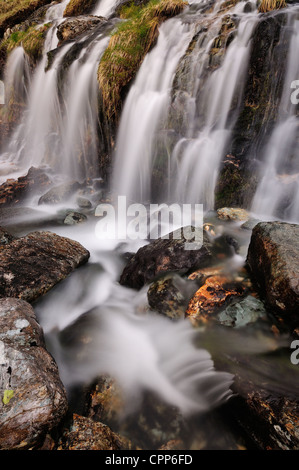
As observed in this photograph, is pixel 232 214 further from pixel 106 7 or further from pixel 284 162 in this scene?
pixel 106 7

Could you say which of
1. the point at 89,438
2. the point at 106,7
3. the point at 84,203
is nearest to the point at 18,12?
the point at 106,7

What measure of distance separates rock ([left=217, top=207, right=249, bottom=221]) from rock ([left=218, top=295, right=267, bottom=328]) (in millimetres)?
2595

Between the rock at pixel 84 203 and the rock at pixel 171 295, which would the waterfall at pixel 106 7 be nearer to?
the rock at pixel 84 203

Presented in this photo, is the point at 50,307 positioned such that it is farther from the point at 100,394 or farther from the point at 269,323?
the point at 269,323

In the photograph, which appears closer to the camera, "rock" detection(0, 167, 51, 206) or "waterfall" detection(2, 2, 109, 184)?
"rock" detection(0, 167, 51, 206)

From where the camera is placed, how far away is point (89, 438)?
1.85 metres

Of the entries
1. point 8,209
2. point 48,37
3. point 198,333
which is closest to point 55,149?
point 8,209

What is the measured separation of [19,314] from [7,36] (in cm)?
1655

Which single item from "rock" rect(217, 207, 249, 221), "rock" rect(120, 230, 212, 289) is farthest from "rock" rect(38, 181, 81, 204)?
"rock" rect(217, 207, 249, 221)

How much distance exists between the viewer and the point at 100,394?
2.38m

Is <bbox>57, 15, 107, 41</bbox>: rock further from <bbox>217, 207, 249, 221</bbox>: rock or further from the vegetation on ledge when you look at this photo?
<bbox>217, 207, 249, 221</bbox>: rock

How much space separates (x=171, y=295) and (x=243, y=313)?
895 mm

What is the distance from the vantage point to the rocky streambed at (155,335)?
1879mm

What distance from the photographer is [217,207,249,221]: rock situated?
17.3 feet
